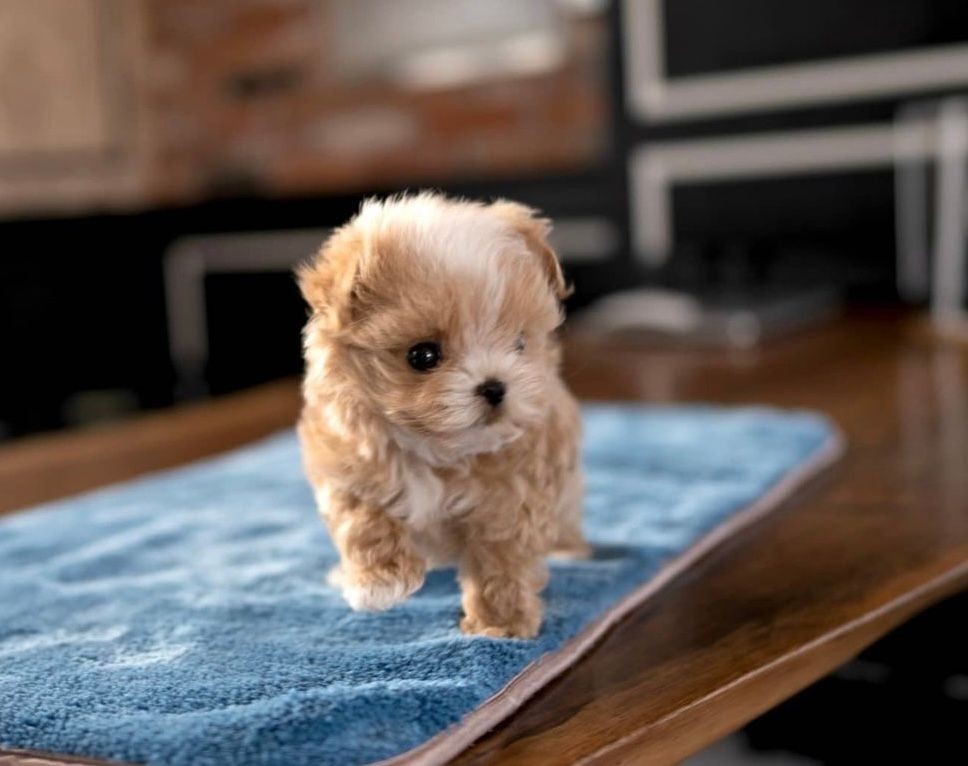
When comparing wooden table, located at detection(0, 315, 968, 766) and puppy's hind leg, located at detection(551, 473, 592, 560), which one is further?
puppy's hind leg, located at detection(551, 473, 592, 560)

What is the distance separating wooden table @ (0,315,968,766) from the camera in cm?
67

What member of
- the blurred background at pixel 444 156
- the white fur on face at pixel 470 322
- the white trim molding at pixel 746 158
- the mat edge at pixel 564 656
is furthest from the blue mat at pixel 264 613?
the white trim molding at pixel 746 158

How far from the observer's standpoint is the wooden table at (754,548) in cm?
67

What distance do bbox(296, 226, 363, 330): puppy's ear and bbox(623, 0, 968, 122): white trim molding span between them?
1842 millimetres

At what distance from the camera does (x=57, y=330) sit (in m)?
3.16

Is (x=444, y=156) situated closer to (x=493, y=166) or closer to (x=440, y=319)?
(x=493, y=166)

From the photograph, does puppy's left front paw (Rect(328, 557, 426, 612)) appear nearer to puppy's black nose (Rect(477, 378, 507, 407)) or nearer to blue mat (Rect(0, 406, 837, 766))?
blue mat (Rect(0, 406, 837, 766))

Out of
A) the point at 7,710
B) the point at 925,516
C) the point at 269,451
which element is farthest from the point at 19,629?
the point at 925,516

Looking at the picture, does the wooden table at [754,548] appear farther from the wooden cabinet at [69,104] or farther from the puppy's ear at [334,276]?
the wooden cabinet at [69,104]

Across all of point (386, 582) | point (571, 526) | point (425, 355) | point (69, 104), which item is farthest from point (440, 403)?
point (69, 104)

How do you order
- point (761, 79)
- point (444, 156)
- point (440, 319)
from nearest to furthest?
point (440, 319)
point (761, 79)
point (444, 156)

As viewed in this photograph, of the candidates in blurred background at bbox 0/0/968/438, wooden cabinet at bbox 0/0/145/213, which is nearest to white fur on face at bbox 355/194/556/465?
blurred background at bbox 0/0/968/438

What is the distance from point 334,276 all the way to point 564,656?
0.26 metres

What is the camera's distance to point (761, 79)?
2461mm
